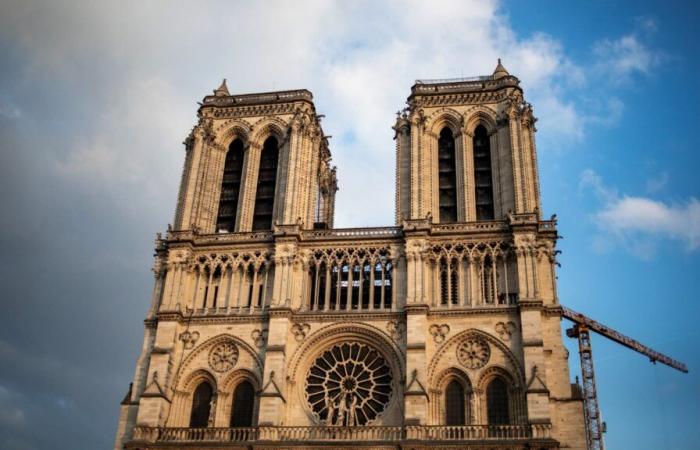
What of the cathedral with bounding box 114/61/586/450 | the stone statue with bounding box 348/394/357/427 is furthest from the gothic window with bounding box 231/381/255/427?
the stone statue with bounding box 348/394/357/427

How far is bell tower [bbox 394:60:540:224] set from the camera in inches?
1634

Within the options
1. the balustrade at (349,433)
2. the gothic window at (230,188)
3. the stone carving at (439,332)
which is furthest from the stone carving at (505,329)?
the gothic window at (230,188)

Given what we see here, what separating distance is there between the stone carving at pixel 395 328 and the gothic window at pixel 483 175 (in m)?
8.11

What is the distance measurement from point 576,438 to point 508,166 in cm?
1502

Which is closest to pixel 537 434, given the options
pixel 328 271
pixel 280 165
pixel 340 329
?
pixel 340 329

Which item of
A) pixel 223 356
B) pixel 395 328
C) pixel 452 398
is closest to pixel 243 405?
pixel 223 356

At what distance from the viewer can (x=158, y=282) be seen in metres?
41.7

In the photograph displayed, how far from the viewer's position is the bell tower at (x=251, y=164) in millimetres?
43531

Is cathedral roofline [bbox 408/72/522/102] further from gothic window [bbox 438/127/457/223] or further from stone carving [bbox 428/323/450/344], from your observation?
stone carving [bbox 428/323/450/344]

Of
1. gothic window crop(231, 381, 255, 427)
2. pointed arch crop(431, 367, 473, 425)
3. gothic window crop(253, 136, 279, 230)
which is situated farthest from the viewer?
gothic window crop(253, 136, 279, 230)

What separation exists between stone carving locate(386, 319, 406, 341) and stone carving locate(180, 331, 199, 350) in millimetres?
9996

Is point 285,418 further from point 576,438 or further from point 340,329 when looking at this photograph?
point 576,438

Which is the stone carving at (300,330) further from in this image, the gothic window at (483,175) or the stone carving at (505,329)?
the gothic window at (483,175)

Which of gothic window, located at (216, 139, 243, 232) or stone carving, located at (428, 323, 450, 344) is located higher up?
gothic window, located at (216, 139, 243, 232)
